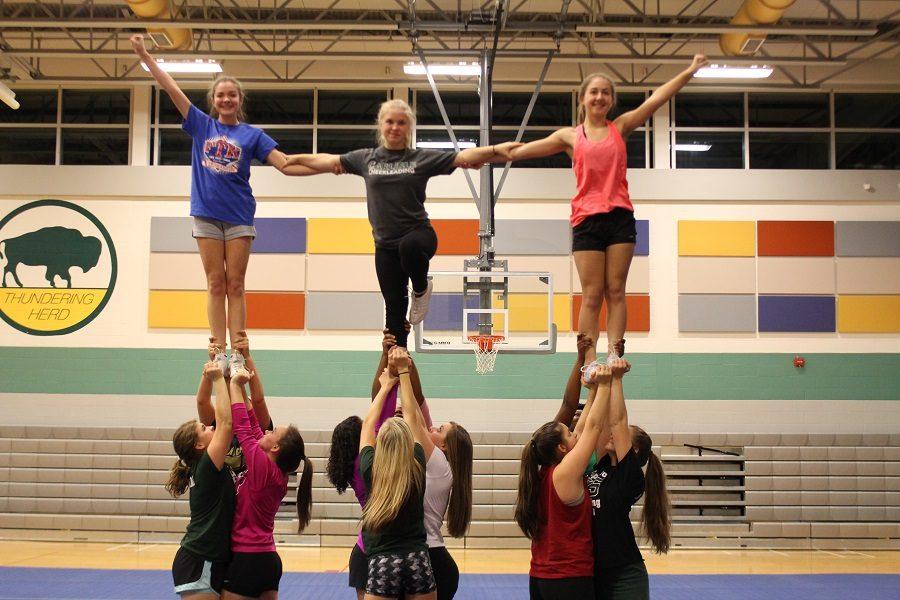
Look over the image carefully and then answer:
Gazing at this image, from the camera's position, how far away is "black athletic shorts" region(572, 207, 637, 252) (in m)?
5.11

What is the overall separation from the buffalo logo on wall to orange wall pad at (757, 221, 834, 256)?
1041cm

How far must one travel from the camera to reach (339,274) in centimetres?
1359

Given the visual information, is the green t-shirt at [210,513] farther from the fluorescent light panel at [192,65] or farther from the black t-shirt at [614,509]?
the fluorescent light panel at [192,65]

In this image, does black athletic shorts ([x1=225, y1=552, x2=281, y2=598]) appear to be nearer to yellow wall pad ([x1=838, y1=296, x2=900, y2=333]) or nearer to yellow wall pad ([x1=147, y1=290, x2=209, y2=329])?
yellow wall pad ([x1=147, y1=290, x2=209, y2=329])

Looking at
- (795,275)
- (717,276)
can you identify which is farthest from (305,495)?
(795,275)

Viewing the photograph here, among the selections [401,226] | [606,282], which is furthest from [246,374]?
[606,282]

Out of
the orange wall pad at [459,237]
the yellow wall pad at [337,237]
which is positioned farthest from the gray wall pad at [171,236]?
the orange wall pad at [459,237]

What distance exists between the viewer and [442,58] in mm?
13250

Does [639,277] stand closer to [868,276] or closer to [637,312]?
[637,312]

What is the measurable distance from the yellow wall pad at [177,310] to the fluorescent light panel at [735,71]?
846cm

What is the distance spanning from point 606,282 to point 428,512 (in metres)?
1.75

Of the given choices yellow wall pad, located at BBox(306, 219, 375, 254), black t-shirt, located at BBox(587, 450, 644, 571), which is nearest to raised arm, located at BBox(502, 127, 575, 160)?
black t-shirt, located at BBox(587, 450, 644, 571)

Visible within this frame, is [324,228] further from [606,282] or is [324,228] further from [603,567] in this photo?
[603,567]

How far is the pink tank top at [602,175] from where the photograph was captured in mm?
5070
